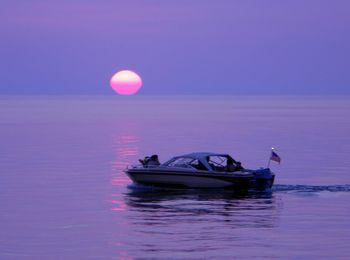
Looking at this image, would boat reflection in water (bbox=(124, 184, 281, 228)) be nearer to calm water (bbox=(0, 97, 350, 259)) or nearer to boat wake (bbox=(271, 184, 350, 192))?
calm water (bbox=(0, 97, 350, 259))

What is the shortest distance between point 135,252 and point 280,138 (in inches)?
2743

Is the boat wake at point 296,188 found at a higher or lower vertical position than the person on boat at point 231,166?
lower

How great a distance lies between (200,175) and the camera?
48625mm

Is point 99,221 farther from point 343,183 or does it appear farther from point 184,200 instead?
point 343,183

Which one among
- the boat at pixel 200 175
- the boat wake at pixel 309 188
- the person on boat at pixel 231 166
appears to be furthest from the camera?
the person on boat at pixel 231 166

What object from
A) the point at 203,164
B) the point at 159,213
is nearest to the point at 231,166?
the point at 203,164

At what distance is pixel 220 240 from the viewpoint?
33.2m

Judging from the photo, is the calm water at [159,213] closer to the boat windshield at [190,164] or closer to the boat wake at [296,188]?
the boat wake at [296,188]

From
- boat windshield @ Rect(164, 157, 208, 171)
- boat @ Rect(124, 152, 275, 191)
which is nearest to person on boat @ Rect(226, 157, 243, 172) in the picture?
boat @ Rect(124, 152, 275, 191)

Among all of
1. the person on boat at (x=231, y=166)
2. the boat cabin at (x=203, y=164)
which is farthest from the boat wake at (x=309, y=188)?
the boat cabin at (x=203, y=164)

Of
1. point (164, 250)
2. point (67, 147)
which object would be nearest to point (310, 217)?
point (164, 250)

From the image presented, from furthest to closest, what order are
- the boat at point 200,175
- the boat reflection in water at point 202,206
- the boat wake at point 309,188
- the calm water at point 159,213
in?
the boat wake at point 309,188 → the boat at point 200,175 → the boat reflection in water at point 202,206 → the calm water at point 159,213

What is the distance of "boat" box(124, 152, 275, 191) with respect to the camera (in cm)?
4791

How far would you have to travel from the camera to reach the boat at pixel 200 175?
47.9m
